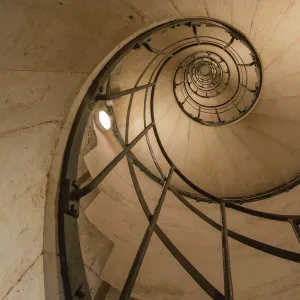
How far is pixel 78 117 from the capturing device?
1.57 metres

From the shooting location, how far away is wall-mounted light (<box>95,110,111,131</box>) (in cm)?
305

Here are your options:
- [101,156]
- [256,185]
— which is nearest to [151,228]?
[101,156]

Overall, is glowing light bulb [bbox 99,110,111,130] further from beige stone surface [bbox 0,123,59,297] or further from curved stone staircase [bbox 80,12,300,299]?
beige stone surface [bbox 0,123,59,297]

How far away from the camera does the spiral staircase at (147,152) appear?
50.3 inches

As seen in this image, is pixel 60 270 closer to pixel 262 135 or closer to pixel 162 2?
pixel 162 2

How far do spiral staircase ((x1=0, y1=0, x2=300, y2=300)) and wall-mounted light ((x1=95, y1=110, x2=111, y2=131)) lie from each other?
0.18 feet

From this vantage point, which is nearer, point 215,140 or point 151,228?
point 151,228

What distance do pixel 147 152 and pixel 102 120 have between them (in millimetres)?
1050

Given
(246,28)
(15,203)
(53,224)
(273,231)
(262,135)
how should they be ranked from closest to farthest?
(15,203), (53,224), (246,28), (273,231), (262,135)

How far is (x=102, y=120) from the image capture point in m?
3.09

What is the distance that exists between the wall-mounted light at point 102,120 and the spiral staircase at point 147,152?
0.06 metres

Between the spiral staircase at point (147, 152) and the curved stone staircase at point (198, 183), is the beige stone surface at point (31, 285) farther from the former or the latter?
the curved stone staircase at point (198, 183)

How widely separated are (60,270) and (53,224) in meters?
0.22

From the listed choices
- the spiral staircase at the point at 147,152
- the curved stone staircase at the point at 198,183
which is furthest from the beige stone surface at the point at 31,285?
the curved stone staircase at the point at 198,183
